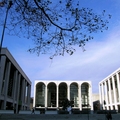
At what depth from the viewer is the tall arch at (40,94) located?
245 ft

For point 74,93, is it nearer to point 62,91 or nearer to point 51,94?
point 62,91

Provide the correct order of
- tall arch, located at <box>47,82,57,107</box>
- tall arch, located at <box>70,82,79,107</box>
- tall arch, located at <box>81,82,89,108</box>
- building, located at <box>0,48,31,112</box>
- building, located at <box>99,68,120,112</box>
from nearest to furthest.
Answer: building, located at <box>0,48,31,112</box>, building, located at <box>99,68,120,112</box>, tall arch, located at <box>70,82,79,107</box>, tall arch, located at <box>81,82,89,108</box>, tall arch, located at <box>47,82,57,107</box>

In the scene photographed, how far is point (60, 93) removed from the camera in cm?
7725

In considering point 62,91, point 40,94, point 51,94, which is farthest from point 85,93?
point 40,94

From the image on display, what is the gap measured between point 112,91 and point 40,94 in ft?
101

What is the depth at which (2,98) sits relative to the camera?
33.3m

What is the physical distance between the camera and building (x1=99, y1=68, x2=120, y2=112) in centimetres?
5344

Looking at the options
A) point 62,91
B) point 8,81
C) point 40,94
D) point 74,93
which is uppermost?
point 62,91

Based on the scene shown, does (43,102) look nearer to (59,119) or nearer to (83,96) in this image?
(83,96)

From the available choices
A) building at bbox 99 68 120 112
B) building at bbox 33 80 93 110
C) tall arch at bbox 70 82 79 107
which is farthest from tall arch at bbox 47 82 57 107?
building at bbox 99 68 120 112

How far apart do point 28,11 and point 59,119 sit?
20511mm

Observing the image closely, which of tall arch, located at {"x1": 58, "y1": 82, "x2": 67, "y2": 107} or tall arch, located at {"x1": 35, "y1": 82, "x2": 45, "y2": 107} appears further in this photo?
tall arch, located at {"x1": 58, "y1": 82, "x2": 67, "y2": 107}

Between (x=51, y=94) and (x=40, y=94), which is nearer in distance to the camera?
(x=40, y=94)

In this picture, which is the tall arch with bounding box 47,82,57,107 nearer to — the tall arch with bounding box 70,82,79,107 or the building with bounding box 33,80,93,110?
the building with bounding box 33,80,93,110
